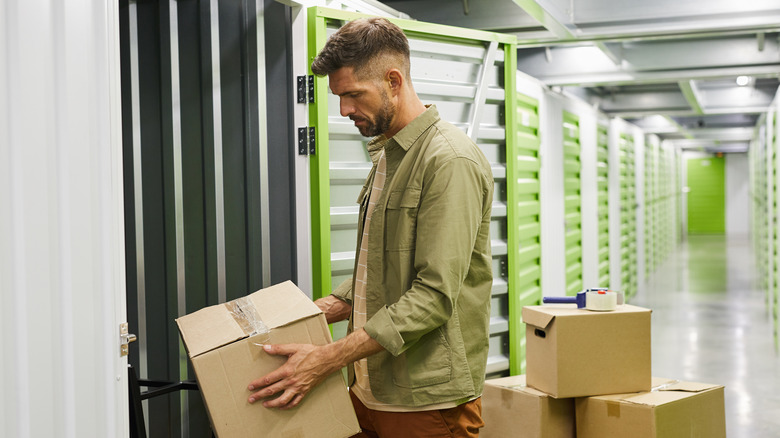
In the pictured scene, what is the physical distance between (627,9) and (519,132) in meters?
1.26

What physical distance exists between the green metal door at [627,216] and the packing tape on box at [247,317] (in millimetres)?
8699

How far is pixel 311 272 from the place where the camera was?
307 centimetres

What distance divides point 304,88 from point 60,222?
152cm

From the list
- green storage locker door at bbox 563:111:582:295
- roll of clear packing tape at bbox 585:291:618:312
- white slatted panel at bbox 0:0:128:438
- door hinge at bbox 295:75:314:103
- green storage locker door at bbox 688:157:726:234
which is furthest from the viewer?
green storage locker door at bbox 688:157:726:234

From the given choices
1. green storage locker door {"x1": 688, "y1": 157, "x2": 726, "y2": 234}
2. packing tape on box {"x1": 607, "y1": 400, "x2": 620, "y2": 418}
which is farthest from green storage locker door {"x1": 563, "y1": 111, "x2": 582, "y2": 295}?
green storage locker door {"x1": 688, "y1": 157, "x2": 726, "y2": 234}

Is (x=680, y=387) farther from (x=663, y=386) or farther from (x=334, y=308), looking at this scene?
(x=334, y=308)

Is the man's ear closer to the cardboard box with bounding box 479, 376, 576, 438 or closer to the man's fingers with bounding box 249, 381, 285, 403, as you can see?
the man's fingers with bounding box 249, 381, 285, 403

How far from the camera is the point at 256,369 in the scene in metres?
1.82

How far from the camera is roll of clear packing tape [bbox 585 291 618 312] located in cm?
338

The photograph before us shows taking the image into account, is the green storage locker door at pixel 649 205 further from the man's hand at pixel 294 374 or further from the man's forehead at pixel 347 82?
the man's hand at pixel 294 374

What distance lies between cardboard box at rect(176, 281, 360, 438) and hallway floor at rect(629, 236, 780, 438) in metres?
3.82

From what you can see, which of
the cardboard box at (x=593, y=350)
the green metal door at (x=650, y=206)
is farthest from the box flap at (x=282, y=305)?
the green metal door at (x=650, y=206)

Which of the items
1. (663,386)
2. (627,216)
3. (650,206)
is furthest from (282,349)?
(650,206)

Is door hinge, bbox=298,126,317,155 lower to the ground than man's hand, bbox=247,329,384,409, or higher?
higher
